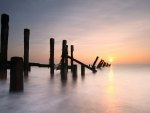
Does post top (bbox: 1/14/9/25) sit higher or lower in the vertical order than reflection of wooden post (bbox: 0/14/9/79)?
higher

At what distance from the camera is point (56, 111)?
471 cm

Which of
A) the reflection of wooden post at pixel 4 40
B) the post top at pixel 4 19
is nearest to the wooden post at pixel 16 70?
the reflection of wooden post at pixel 4 40

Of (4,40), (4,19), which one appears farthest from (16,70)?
(4,19)

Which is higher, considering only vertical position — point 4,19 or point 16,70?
point 4,19

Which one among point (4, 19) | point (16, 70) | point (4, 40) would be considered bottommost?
point (16, 70)

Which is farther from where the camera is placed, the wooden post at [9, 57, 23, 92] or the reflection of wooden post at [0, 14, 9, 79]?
the reflection of wooden post at [0, 14, 9, 79]

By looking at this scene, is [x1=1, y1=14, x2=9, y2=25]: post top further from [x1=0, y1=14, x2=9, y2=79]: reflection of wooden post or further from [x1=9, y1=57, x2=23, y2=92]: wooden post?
[x1=9, y1=57, x2=23, y2=92]: wooden post

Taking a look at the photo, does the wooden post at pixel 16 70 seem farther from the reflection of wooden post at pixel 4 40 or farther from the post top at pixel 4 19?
the post top at pixel 4 19

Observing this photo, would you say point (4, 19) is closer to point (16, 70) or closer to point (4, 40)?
point (4, 40)

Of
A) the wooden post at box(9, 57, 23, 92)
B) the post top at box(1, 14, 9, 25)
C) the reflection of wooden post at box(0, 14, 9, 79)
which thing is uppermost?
the post top at box(1, 14, 9, 25)

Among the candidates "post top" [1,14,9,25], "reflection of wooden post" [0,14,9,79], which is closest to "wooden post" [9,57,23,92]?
"reflection of wooden post" [0,14,9,79]

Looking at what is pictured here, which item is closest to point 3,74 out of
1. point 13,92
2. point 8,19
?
point 8,19

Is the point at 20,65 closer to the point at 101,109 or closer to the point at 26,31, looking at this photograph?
the point at 101,109

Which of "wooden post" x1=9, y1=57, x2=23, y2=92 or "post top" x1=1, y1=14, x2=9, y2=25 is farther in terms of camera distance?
"post top" x1=1, y1=14, x2=9, y2=25
